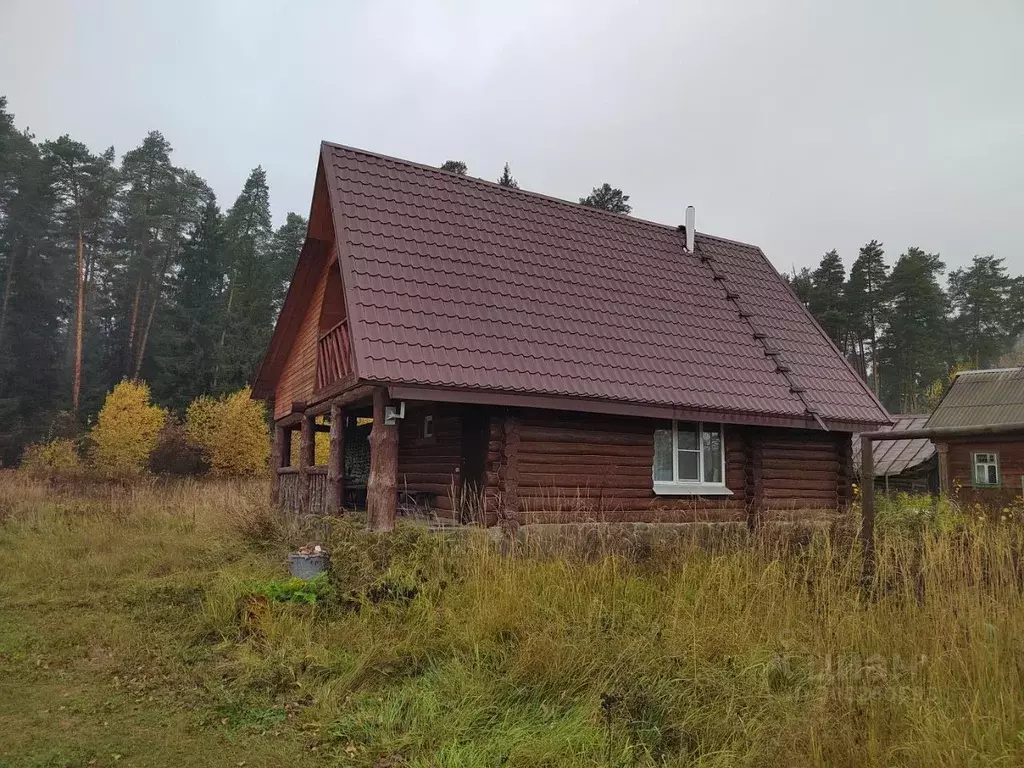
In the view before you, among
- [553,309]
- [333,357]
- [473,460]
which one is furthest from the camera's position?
[333,357]

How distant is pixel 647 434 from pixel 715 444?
1743 millimetres

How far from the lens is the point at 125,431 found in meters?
33.4

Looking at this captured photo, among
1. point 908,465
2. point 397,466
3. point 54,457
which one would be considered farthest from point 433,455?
point 54,457

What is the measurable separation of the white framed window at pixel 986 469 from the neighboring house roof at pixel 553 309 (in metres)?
11.6

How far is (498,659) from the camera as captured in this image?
495 cm

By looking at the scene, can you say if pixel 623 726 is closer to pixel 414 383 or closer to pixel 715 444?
pixel 414 383

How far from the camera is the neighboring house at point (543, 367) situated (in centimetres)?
907

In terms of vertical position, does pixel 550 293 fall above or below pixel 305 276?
below

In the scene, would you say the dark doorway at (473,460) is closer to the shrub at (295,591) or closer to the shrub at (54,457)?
the shrub at (295,591)

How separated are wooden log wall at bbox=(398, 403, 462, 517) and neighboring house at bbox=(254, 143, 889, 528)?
45mm

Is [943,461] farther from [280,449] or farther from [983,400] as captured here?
[280,449]

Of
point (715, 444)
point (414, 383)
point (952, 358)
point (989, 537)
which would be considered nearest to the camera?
point (989, 537)

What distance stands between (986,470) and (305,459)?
68.2ft

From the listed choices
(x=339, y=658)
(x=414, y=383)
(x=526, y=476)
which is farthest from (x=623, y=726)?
(x=526, y=476)
